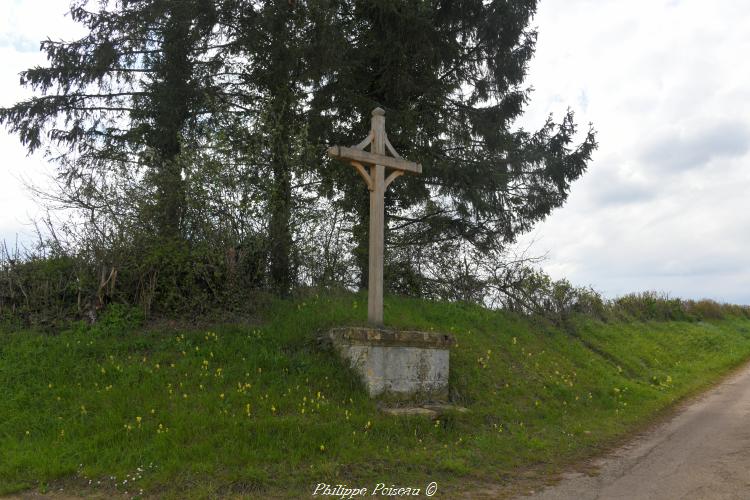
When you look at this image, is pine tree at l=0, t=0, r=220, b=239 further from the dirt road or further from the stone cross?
the dirt road

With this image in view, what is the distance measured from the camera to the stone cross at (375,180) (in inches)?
358

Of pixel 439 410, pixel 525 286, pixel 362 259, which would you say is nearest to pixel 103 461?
pixel 439 410

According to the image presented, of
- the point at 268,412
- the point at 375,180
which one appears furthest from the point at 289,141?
the point at 268,412

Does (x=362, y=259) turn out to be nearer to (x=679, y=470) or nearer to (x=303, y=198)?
(x=303, y=198)

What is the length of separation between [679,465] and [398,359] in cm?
384

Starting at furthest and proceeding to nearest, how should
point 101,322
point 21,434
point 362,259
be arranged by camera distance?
point 362,259
point 101,322
point 21,434

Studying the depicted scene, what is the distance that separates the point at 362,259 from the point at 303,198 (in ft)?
6.55

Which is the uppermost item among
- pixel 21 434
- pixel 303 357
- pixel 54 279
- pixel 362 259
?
pixel 362 259

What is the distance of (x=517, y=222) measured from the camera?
15398 mm

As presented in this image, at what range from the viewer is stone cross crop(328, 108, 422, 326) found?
909cm

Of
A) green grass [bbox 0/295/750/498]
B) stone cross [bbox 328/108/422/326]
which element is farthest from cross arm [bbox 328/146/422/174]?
A: green grass [bbox 0/295/750/498]

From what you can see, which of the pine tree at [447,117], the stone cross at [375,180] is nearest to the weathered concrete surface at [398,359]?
the stone cross at [375,180]

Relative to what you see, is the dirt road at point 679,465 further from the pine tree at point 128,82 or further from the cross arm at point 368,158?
the pine tree at point 128,82

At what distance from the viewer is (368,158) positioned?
9.19 meters
